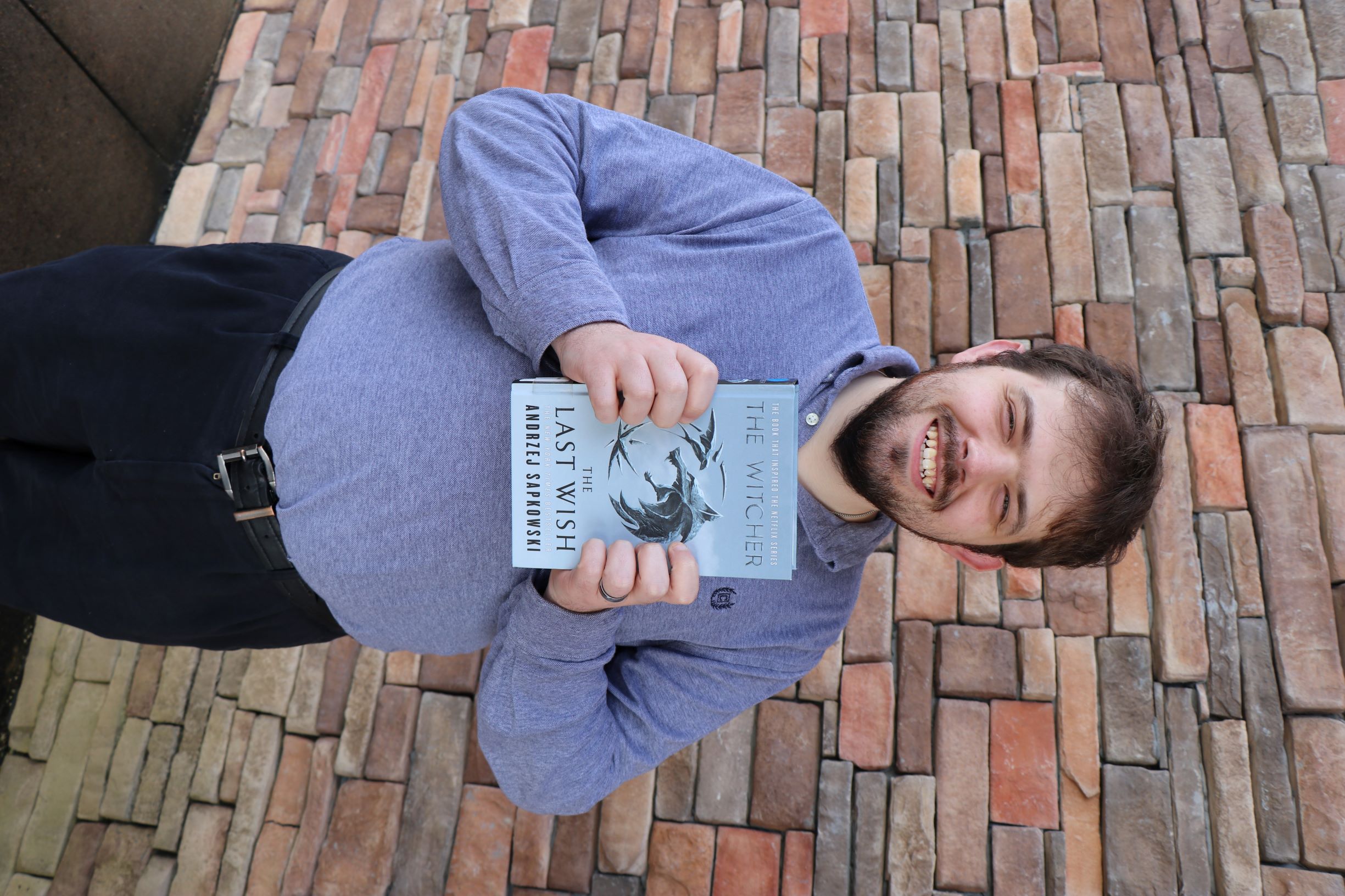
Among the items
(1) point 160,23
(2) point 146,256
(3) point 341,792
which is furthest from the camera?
(1) point 160,23

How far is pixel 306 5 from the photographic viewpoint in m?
2.93

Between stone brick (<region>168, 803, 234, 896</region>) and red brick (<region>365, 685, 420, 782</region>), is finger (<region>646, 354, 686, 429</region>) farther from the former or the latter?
stone brick (<region>168, 803, 234, 896</region>)

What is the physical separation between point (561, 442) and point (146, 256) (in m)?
0.84

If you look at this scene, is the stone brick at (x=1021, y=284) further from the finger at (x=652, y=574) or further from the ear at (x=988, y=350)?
the finger at (x=652, y=574)

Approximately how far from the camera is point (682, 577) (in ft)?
3.63

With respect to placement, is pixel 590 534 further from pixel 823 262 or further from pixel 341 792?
pixel 341 792

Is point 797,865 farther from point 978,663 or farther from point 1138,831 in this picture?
point 1138,831

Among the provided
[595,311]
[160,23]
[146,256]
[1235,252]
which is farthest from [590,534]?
[160,23]

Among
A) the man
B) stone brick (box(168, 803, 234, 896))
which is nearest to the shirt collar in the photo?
the man

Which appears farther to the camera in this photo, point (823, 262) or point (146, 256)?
point (823, 262)

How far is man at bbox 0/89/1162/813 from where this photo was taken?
4.02 ft

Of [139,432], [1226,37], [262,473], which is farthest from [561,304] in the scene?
[1226,37]

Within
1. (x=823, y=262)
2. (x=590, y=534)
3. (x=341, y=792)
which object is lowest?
(x=341, y=792)

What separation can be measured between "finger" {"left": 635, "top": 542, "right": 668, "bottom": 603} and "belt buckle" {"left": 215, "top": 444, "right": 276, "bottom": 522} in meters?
0.59
